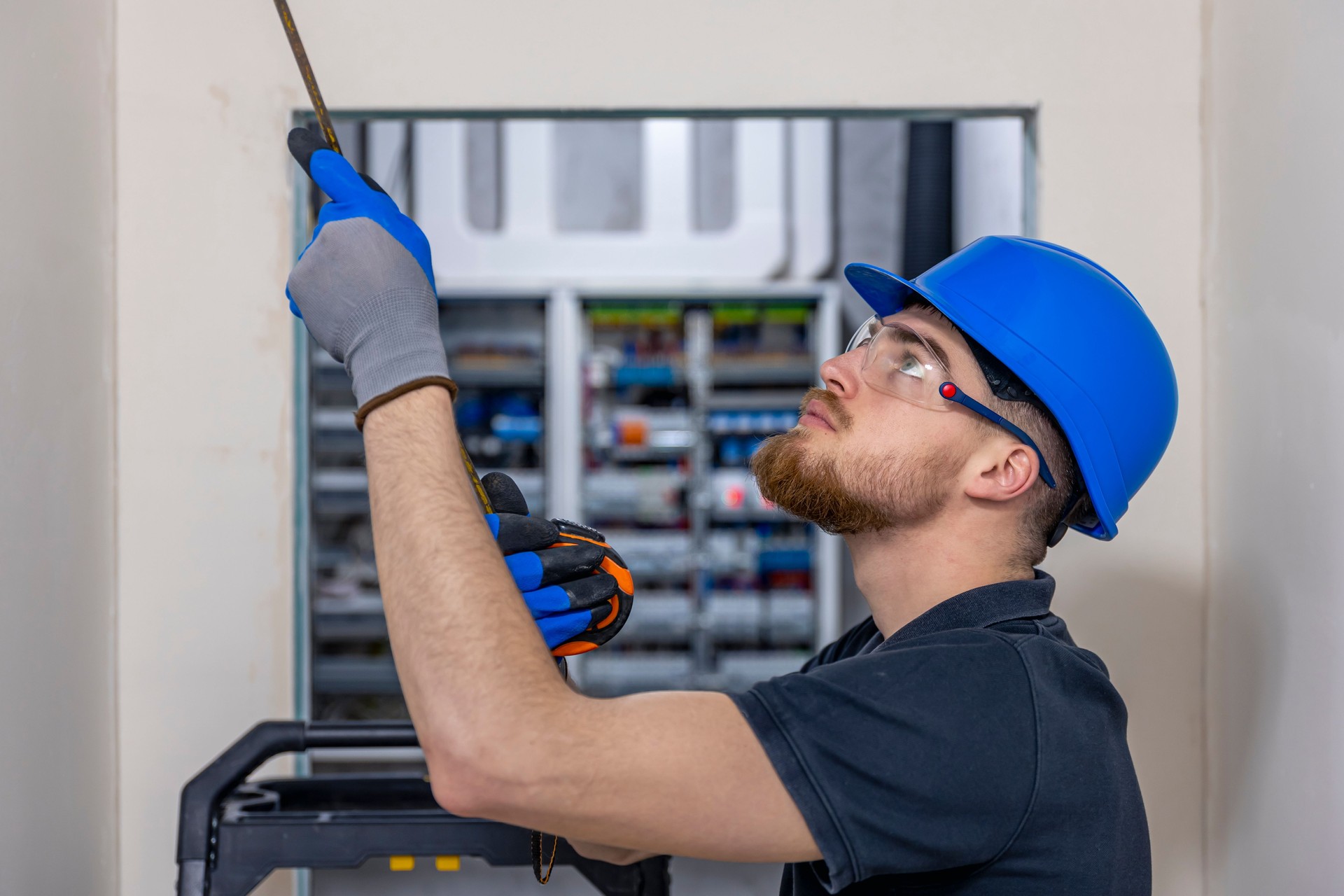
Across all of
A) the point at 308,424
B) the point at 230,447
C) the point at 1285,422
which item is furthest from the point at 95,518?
the point at 1285,422

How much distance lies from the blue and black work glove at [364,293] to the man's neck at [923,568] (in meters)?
0.55

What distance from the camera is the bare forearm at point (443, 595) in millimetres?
769

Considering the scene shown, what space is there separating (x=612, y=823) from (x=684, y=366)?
303 centimetres

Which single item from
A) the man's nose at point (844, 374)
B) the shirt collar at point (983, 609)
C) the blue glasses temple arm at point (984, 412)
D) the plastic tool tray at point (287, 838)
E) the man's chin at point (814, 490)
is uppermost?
the man's nose at point (844, 374)

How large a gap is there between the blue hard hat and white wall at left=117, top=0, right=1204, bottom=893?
0.42m

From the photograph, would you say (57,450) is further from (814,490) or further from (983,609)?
(983,609)

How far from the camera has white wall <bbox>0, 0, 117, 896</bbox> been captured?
1161mm

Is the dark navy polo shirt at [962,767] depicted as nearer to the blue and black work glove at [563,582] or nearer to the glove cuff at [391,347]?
the blue and black work glove at [563,582]

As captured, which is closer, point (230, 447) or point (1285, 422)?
point (1285, 422)

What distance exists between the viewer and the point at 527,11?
58.1 inches

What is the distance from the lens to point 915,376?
1124 millimetres

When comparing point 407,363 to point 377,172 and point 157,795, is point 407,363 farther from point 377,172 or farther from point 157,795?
point 377,172

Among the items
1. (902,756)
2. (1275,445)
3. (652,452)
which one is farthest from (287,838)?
Result: (652,452)

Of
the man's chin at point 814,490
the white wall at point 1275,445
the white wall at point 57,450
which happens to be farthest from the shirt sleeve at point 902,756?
the white wall at point 57,450
